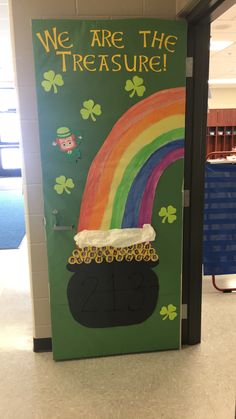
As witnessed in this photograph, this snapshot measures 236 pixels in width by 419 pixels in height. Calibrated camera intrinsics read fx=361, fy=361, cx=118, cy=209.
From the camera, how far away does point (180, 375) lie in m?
2.31

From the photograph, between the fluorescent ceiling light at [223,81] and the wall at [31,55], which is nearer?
the wall at [31,55]

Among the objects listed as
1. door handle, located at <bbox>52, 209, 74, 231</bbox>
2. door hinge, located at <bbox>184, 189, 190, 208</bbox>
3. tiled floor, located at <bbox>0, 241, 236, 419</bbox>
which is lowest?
tiled floor, located at <bbox>0, 241, 236, 419</bbox>

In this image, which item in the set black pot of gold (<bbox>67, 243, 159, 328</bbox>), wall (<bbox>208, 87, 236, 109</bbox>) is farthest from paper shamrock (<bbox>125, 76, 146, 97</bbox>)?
wall (<bbox>208, 87, 236, 109</bbox>)

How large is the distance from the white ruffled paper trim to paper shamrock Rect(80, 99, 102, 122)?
0.72 meters

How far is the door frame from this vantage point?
221 centimetres

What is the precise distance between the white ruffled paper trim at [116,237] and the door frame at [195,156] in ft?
1.02

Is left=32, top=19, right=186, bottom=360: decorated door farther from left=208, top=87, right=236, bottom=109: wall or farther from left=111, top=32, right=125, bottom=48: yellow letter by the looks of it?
left=208, top=87, right=236, bottom=109: wall

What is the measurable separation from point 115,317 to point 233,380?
0.83 meters

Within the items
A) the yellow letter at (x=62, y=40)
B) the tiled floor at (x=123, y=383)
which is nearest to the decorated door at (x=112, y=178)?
the yellow letter at (x=62, y=40)

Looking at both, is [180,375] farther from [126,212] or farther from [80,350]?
[126,212]

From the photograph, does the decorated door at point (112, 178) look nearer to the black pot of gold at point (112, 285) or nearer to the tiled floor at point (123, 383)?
the black pot of gold at point (112, 285)

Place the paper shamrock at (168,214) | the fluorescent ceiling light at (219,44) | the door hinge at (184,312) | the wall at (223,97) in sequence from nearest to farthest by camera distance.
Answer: the paper shamrock at (168,214) → the door hinge at (184,312) → the fluorescent ceiling light at (219,44) → the wall at (223,97)

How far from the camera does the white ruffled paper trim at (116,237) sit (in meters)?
2.32

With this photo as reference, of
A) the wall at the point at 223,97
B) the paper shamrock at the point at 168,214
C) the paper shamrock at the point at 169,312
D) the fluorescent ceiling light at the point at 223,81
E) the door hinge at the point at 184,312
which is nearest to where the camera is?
Result: the paper shamrock at the point at 168,214
